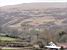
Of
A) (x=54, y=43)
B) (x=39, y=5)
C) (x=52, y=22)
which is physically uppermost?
(x=39, y=5)

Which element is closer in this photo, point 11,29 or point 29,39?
point 29,39

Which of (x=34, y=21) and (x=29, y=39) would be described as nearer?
(x=29, y=39)

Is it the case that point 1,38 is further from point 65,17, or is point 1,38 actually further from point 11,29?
point 65,17

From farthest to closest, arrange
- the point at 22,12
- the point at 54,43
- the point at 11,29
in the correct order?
the point at 22,12, the point at 11,29, the point at 54,43

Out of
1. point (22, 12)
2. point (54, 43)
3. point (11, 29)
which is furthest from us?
point (22, 12)

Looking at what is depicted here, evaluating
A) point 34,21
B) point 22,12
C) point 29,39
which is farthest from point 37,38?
Answer: point 22,12

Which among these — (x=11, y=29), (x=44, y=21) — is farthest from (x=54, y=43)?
(x=11, y=29)

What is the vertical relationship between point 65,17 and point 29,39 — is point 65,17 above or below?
above

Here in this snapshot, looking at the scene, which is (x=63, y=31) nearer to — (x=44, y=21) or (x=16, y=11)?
(x=44, y=21)

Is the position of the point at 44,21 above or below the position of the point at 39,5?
below
